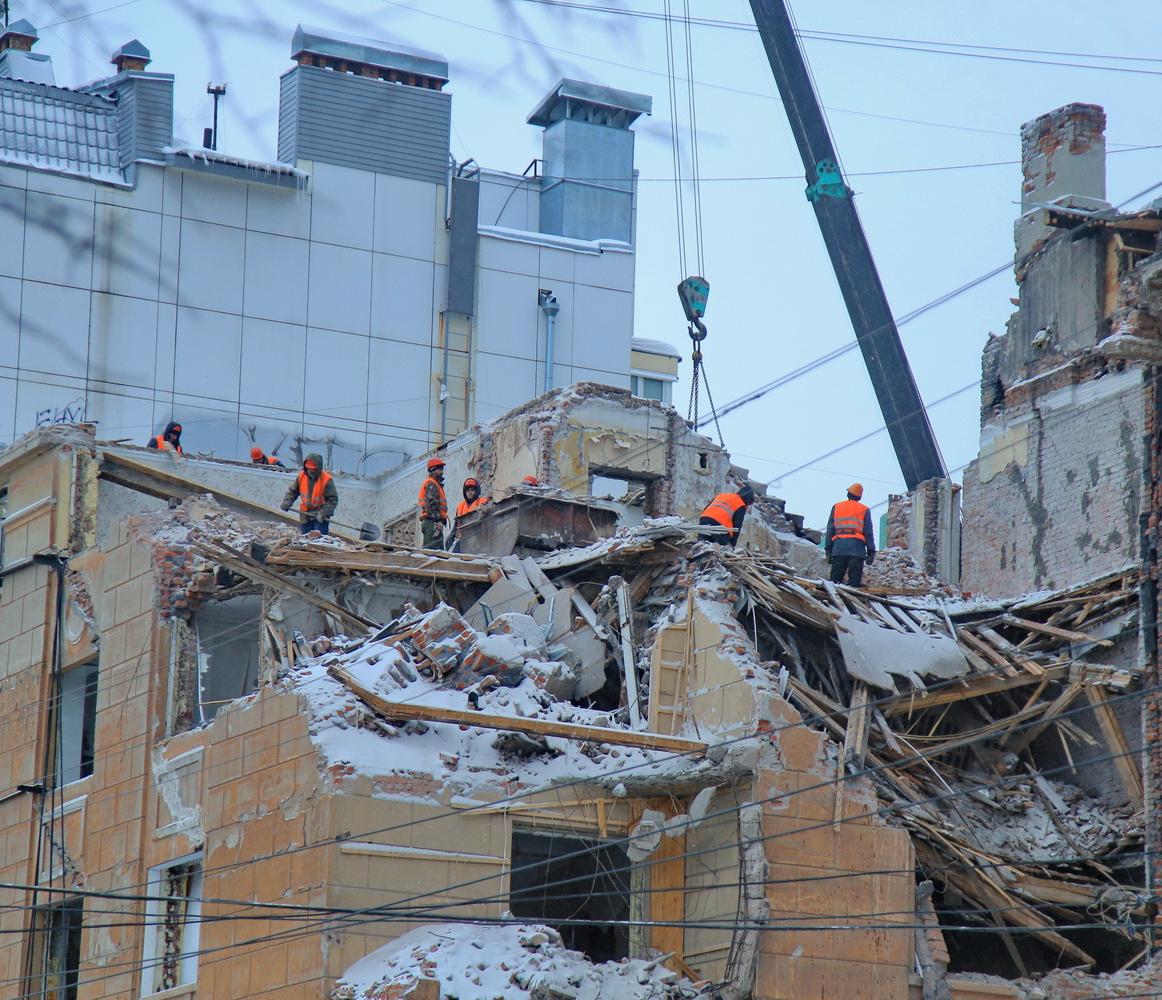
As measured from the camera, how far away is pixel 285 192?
142 ft

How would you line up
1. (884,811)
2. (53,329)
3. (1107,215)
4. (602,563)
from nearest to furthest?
(884,811), (602,563), (1107,215), (53,329)

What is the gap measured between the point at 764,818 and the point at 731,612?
2457 millimetres

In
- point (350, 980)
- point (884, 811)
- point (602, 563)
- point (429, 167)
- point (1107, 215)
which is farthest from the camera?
point (429, 167)

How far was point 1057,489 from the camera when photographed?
93.1ft

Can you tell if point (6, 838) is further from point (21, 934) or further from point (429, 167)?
point (429, 167)

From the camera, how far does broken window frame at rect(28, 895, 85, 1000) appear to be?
25.6 metres

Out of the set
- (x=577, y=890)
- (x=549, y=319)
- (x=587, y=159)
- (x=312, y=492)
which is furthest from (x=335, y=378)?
(x=577, y=890)

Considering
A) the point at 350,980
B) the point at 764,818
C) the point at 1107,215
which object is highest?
the point at 1107,215

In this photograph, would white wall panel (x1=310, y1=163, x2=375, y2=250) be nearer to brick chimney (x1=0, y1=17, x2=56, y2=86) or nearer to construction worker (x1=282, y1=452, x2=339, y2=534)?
brick chimney (x1=0, y1=17, x2=56, y2=86)

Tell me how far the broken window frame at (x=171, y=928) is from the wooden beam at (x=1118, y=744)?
359 inches

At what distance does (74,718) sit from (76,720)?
4 cm

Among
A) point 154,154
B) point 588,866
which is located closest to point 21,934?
point 588,866

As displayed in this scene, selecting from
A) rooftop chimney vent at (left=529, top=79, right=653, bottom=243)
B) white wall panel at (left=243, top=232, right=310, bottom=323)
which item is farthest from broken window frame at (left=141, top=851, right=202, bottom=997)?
rooftop chimney vent at (left=529, top=79, right=653, bottom=243)

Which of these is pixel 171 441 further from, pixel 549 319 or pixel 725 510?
pixel 549 319
